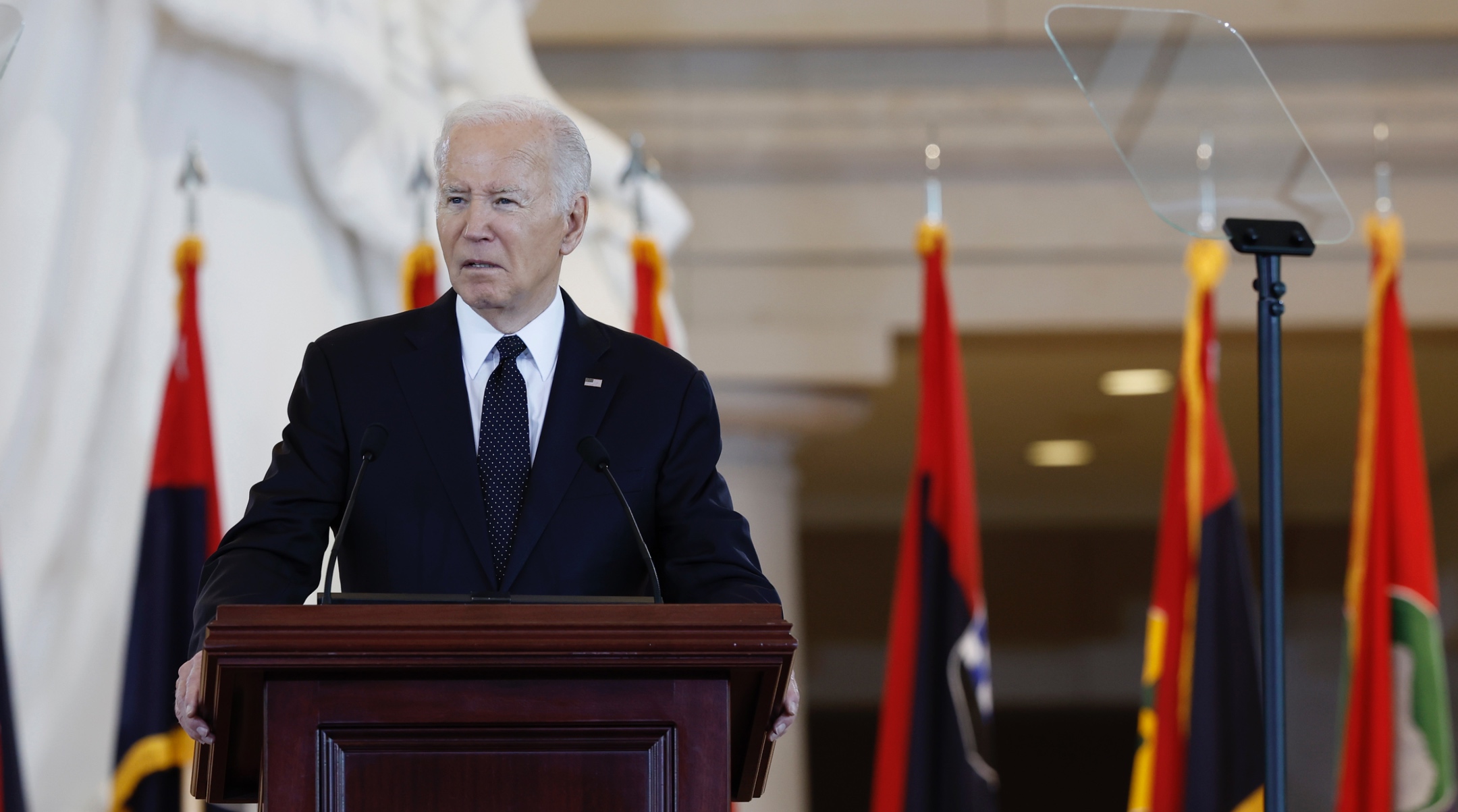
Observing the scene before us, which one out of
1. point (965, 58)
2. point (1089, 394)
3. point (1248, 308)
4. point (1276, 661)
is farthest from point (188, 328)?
point (1089, 394)

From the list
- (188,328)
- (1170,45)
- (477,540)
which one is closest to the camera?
(477,540)

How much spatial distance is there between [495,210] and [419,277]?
2.45 meters

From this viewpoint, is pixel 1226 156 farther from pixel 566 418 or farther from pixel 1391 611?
pixel 1391 611

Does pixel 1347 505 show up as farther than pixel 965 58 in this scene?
Yes

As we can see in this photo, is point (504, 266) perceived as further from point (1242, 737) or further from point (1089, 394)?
→ point (1089, 394)

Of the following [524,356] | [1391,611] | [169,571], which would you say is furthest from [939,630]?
[524,356]

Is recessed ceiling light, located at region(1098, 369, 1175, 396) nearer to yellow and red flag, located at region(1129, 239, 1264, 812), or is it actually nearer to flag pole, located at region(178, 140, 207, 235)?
yellow and red flag, located at region(1129, 239, 1264, 812)

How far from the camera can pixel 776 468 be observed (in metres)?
7.09

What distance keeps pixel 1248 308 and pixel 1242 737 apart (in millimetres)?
2266

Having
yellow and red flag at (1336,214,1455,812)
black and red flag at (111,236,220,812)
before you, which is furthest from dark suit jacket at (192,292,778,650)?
yellow and red flag at (1336,214,1455,812)

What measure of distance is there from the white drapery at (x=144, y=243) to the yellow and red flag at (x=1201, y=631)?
1855 millimetres

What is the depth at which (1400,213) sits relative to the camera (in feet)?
22.0

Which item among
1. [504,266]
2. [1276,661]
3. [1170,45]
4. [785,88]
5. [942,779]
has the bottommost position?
[942,779]

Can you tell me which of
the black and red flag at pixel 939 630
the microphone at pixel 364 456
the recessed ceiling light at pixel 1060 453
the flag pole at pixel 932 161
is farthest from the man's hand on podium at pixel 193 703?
the recessed ceiling light at pixel 1060 453
